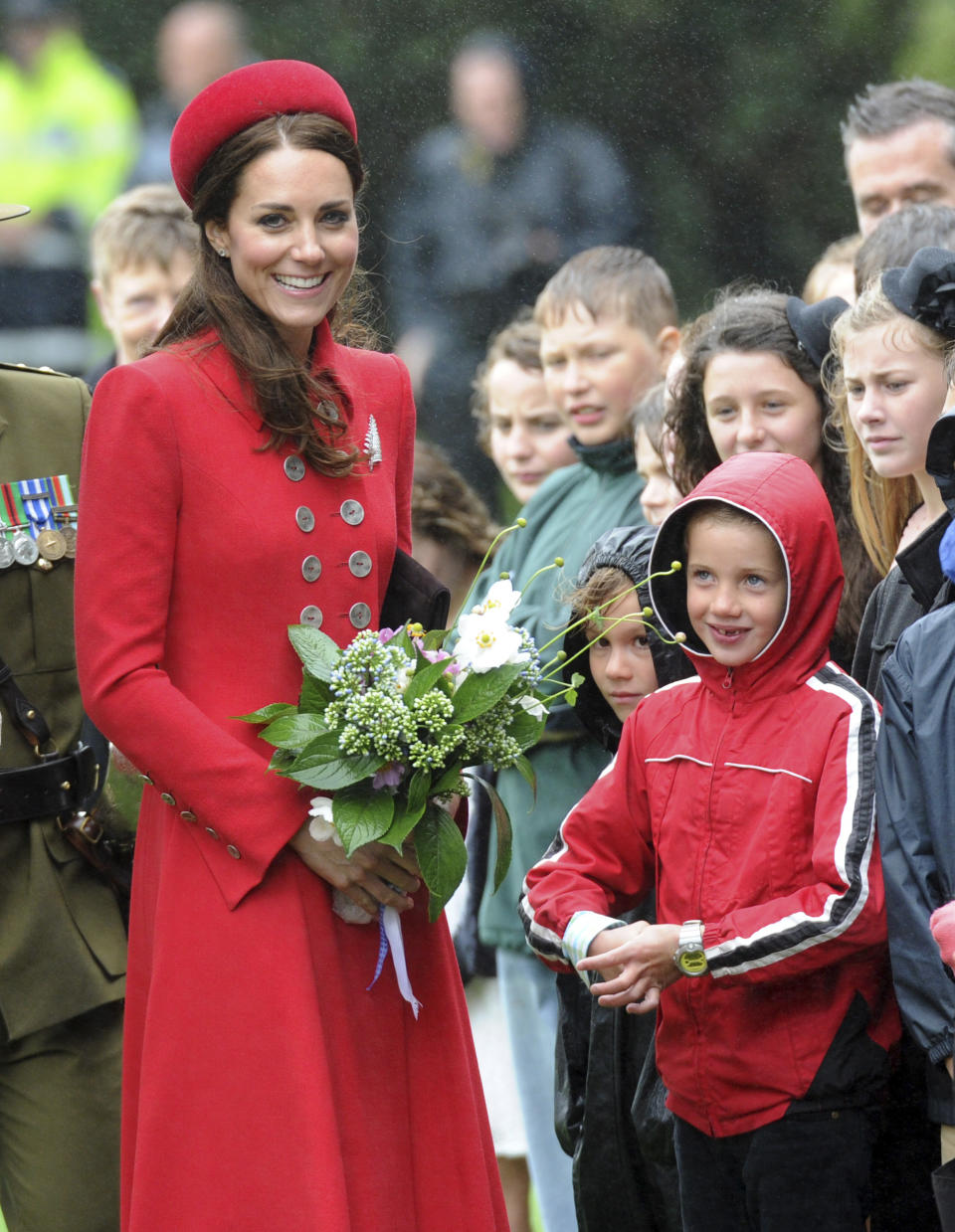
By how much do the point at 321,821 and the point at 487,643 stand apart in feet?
1.20

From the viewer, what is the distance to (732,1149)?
2.89 meters

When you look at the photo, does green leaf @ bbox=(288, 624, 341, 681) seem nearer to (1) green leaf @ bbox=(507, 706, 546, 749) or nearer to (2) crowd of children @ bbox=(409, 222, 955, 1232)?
(1) green leaf @ bbox=(507, 706, 546, 749)

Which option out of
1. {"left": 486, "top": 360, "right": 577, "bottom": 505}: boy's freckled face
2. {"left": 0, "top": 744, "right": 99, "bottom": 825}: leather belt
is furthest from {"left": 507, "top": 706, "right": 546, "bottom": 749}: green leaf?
{"left": 486, "top": 360, "right": 577, "bottom": 505}: boy's freckled face

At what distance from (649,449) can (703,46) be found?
6.75 feet

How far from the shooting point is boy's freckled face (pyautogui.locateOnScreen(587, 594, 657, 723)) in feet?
11.7

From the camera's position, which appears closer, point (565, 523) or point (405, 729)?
point (405, 729)

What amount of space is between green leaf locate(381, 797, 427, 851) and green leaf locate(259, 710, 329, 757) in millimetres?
163

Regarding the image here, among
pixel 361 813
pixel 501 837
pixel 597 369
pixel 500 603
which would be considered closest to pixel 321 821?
pixel 361 813

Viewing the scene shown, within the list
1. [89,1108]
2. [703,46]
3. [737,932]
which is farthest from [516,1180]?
[703,46]

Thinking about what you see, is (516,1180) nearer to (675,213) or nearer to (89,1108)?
(89,1108)

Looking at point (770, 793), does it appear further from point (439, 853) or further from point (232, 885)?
point (232, 885)

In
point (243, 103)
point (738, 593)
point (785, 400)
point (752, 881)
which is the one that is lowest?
point (752, 881)

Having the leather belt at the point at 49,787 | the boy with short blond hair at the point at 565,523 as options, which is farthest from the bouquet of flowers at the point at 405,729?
the boy with short blond hair at the point at 565,523

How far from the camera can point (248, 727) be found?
2727mm
